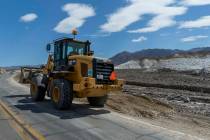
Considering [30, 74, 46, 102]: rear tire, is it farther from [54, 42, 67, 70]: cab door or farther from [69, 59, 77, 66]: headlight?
[69, 59, 77, 66]: headlight

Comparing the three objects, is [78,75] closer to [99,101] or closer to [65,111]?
[65,111]

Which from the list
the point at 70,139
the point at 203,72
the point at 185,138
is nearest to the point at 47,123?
the point at 70,139

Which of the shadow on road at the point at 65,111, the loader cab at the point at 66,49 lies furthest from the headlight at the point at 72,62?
the shadow on road at the point at 65,111

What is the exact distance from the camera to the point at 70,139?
28.6ft

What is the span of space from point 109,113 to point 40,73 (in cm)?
598

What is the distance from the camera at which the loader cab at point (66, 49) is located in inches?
595

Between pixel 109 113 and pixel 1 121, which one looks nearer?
pixel 1 121

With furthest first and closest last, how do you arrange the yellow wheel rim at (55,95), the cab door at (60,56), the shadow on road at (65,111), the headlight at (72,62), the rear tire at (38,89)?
the rear tire at (38,89) → the cab door at (60,56) → the yellow wheel rim at (55,95) → the headlight at (72,62) → the shadow on road at (65,111)

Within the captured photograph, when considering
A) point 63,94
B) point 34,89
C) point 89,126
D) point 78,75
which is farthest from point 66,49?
point 89,126

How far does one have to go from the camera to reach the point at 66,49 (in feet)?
49.6

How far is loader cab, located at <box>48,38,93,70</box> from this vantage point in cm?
1510

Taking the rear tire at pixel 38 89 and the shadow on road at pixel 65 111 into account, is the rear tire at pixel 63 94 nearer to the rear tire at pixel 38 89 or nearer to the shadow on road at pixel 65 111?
the shadow on road at pixel 65 111

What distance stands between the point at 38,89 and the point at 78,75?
145 inches

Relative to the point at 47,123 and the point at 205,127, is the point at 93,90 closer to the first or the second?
the point at 47,123
